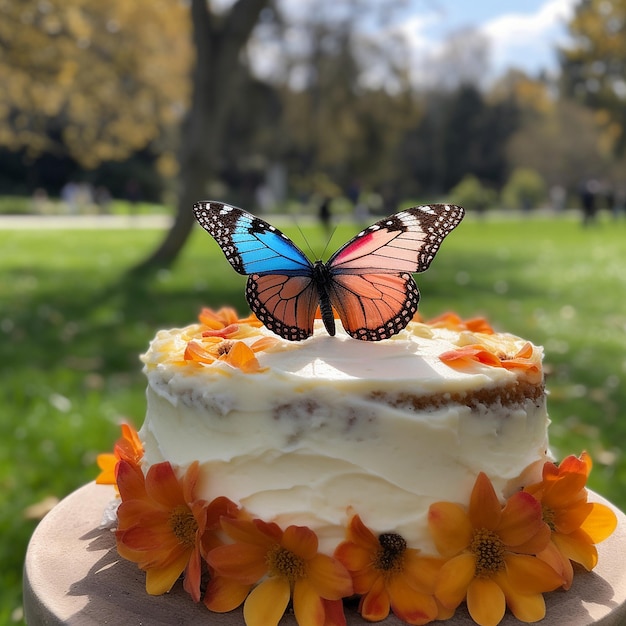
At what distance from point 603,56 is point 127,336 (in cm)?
1977

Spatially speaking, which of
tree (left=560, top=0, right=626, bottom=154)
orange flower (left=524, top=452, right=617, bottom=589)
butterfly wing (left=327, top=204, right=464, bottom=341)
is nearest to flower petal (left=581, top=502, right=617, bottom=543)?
orange flower (left=524, top=452, right=617, bottom=589)

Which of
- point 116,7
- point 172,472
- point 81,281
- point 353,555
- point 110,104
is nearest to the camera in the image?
point 353,555

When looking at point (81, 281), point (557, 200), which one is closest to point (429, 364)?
point (81, 281)

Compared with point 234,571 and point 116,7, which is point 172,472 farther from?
point 116,7

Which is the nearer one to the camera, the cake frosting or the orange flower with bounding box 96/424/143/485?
the cake frosting

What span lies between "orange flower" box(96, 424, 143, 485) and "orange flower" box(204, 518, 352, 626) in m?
0.53

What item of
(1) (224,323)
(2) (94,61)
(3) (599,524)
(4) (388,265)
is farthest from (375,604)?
(2) (94,61)

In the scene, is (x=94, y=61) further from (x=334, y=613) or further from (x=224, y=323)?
(x=334, y=613)

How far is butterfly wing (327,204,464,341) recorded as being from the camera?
5.75 ft

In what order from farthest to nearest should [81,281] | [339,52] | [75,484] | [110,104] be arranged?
[339,52], [110,104], [81,281], [75,484]

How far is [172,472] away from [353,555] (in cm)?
43

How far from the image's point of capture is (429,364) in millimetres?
1699

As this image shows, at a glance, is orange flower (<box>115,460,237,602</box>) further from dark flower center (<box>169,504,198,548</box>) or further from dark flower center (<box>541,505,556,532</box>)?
dark flower center (<box>541,505,556,532</box>)

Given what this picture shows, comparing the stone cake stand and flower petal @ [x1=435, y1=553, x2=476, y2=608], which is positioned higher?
flower petal @ [x1=435, y1=553, x2=476, y2=608]
